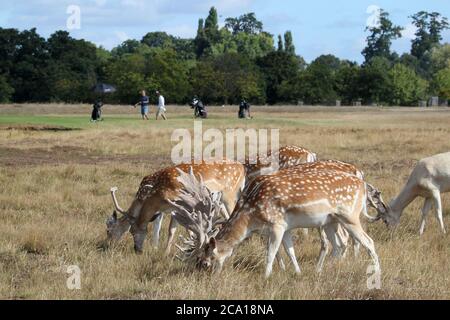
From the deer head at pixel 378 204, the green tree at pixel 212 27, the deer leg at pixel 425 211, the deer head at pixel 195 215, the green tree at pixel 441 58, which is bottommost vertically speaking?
the deer leg at pixel 425 211

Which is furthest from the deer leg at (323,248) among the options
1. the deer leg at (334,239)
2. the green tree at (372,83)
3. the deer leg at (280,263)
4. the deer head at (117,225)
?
the green tree at (372,83)

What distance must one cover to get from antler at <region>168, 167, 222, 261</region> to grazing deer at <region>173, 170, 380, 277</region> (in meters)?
0.01

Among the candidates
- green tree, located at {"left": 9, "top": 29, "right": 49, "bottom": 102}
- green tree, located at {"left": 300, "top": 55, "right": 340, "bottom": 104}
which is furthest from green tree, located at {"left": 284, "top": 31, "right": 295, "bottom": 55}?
green tree, located at {"left": 9, "top": 29, "right": 49, "bottom": 102}

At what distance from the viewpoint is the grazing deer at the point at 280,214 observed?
28.6 ft

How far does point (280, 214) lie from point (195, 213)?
1.05 metres

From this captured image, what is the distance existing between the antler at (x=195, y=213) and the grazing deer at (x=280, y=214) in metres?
0.01

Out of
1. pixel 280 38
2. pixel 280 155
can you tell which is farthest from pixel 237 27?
pixel 280 155

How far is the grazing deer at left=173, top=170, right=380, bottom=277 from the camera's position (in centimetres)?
871

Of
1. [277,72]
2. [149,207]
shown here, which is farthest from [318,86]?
[149,207]

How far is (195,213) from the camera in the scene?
30.2 ft

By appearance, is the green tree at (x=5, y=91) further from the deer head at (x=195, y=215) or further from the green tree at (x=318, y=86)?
the deer head at (x=195, y=215)

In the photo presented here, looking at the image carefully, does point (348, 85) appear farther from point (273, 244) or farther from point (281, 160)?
point (273, 244)

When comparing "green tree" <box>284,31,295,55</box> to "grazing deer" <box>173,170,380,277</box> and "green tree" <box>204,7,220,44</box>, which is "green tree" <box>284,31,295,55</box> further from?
"grazing deer" <box>173,170,380,277</box>

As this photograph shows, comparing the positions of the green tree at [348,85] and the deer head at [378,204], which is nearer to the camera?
the deer head at [378,204]
